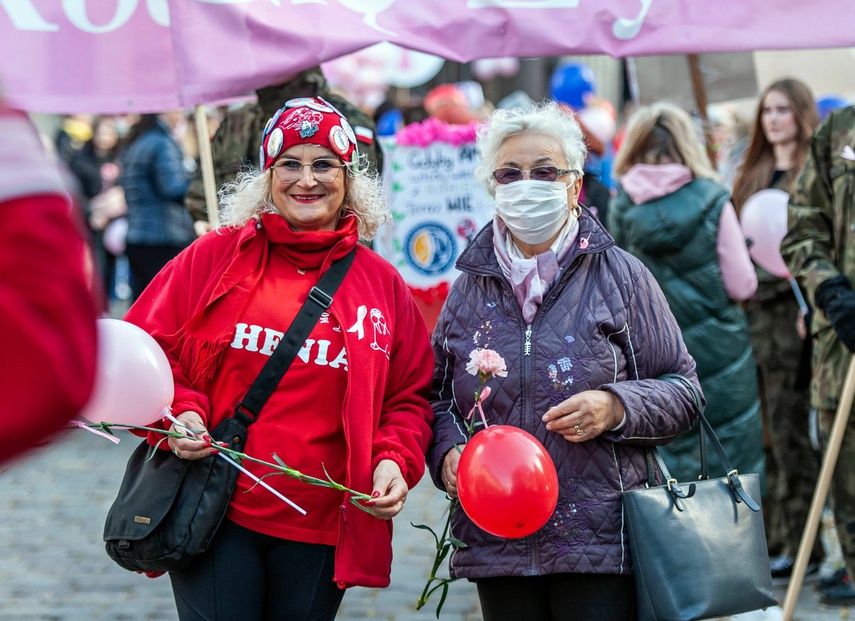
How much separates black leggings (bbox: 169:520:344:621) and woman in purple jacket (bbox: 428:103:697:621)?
0.43 m

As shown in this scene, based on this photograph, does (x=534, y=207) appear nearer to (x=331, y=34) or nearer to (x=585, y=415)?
(x=585, y=415)

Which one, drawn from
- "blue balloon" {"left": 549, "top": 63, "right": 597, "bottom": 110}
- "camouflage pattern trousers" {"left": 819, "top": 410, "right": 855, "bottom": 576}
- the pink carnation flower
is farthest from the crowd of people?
"blue balloon" {"left": 549, "top": 63, "right": 597, "bottom": 110}

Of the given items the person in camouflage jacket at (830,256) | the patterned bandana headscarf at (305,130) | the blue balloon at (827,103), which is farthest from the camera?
the blue balloon at (827,103)

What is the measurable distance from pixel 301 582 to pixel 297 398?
52cm

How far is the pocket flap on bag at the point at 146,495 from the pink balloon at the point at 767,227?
11.4 ft

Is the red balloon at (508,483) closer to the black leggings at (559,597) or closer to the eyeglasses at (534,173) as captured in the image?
the black leggings at (559,597)

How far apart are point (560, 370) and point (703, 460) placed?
493 mm

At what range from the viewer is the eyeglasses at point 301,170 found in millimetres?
3289

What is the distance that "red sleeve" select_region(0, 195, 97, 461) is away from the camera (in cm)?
137

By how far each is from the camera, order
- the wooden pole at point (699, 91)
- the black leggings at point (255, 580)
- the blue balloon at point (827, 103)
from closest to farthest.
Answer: the black leggings at point (255, 580) → the wooden pole at point (699, 91) → the blue balloon at point (827, 103)

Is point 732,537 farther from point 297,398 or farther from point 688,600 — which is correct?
point 297,398

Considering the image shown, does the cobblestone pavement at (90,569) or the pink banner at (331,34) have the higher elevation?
the pink banner at (331,34)

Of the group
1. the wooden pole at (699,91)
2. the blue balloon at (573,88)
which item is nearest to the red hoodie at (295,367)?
the wooden pole at (699,91)

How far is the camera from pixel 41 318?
1399 mm
